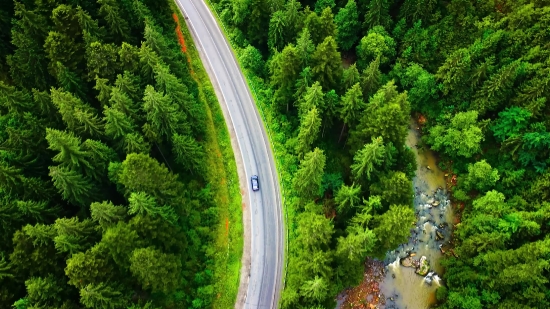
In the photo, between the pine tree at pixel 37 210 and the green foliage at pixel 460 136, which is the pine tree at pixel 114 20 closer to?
the pine tree at pixel 37 210

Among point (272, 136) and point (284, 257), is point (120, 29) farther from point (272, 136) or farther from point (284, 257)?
point (284, 257)

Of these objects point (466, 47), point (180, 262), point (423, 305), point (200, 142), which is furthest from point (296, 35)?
point (423, 305)

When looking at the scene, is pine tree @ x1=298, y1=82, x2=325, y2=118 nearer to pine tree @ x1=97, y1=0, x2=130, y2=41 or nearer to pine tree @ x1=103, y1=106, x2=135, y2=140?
pine tree @ x1=103, y1=106, x2=135, y2=140

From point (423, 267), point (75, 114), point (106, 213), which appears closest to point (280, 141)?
point (106, 213)

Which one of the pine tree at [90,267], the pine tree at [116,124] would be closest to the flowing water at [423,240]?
the pine tree at [90,267]

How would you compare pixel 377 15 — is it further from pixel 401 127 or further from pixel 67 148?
pixel 67 148

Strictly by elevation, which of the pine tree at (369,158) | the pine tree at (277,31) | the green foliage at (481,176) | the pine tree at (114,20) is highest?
the pine tree at (114,20)
